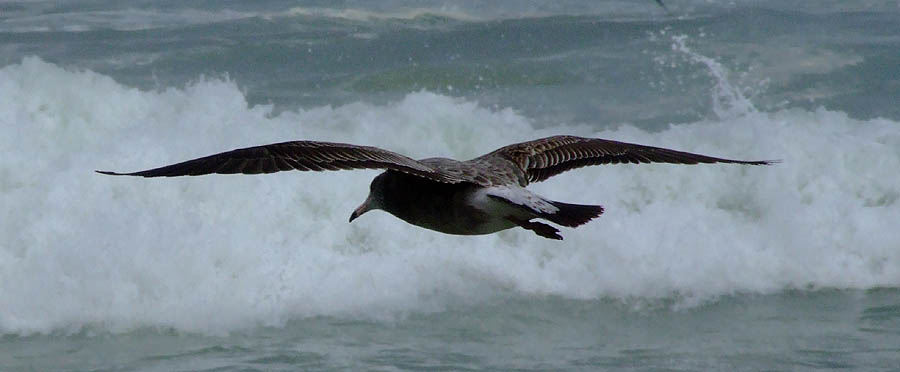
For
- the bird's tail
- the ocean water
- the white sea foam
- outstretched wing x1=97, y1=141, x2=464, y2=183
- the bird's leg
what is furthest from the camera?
the white sea foam

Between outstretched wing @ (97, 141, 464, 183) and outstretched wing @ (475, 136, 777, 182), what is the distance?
1.15 metres

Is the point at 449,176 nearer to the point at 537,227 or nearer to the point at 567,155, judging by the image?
the point at 537,227

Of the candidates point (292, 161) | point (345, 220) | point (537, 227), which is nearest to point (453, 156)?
point (345, 220)

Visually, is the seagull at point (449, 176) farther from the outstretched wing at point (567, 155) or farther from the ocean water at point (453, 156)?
the ocean water at point (453, 156)

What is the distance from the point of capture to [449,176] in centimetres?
674

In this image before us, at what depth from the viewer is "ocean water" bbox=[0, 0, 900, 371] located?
9406 mm

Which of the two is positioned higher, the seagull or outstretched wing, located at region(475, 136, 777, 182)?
outstretched wing, located at region(475, 136, 777, 182)

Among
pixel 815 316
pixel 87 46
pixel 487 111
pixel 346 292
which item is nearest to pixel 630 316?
pixel 815 316

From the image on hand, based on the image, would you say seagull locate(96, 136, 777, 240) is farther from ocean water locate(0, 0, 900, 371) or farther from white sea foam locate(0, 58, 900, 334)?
white sea foam locate(0, 58, 900, 334)

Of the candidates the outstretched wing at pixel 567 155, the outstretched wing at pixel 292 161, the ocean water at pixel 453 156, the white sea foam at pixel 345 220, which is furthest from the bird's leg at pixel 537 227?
the white sea foam at pixel 345 220

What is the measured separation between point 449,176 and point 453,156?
6.10 metres

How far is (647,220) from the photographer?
11547mm

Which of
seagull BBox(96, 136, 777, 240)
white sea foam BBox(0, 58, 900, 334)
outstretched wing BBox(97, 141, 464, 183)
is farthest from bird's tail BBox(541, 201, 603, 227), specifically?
white sea foam BBox(0, 58, 900, 334)

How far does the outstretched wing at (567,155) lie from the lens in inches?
298
